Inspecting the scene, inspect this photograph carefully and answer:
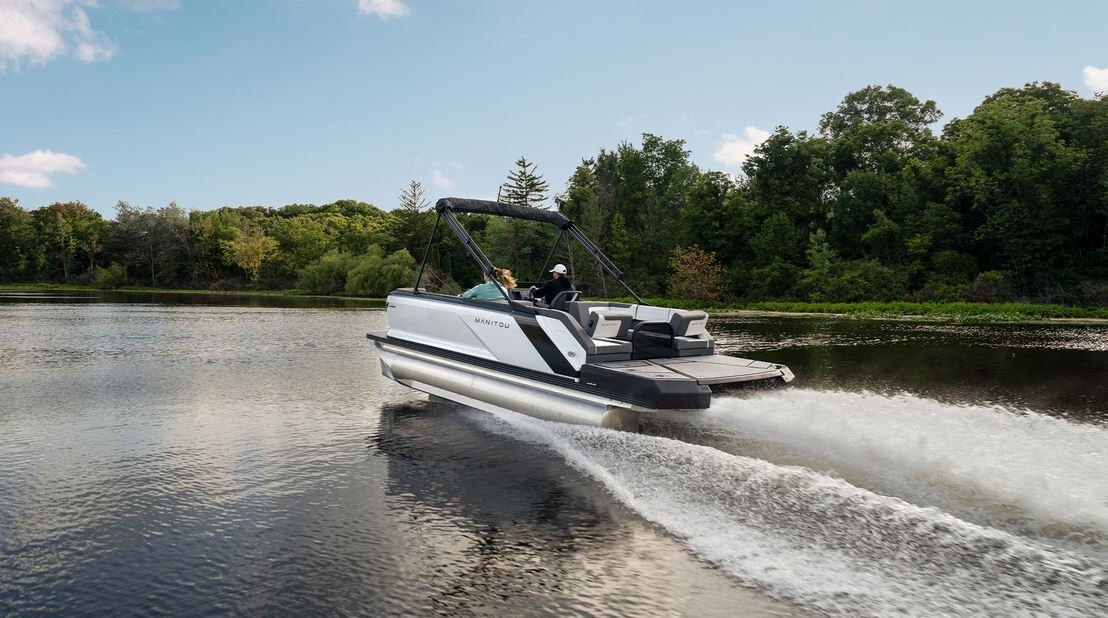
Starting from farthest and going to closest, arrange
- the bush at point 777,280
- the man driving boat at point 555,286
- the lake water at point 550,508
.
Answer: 1. the bush at point 777,280
2. the man driving boat at point 555,286
3. the lake water at point 550,508

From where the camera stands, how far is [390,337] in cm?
981

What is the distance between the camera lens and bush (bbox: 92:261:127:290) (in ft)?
261

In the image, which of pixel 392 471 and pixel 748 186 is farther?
pixel 748 186

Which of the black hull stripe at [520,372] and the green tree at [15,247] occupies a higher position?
the green tree at [15,247]

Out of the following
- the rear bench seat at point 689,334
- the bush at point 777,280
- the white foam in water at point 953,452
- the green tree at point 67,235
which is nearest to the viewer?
the white foam in water at point 953,452

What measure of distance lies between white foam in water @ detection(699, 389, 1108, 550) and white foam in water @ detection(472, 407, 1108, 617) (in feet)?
1.13

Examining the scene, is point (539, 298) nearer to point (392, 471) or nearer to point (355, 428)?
point (355, 428)

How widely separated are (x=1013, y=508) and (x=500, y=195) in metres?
73.0

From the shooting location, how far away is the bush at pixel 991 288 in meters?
34.4

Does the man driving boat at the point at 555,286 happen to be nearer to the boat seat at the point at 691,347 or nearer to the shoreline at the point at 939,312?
the boat seat at the point at 691,347

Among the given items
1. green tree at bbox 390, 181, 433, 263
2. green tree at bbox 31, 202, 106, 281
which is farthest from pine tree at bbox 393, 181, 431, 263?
green tree at bbox 31, 202, 106, 281

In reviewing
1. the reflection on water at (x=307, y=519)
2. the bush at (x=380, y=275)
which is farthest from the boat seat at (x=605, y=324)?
the bush at (x=380, y=275)

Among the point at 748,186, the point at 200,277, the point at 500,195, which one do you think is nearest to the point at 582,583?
the point at 748,186

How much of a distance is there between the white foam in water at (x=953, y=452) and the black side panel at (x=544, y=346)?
1.51m
